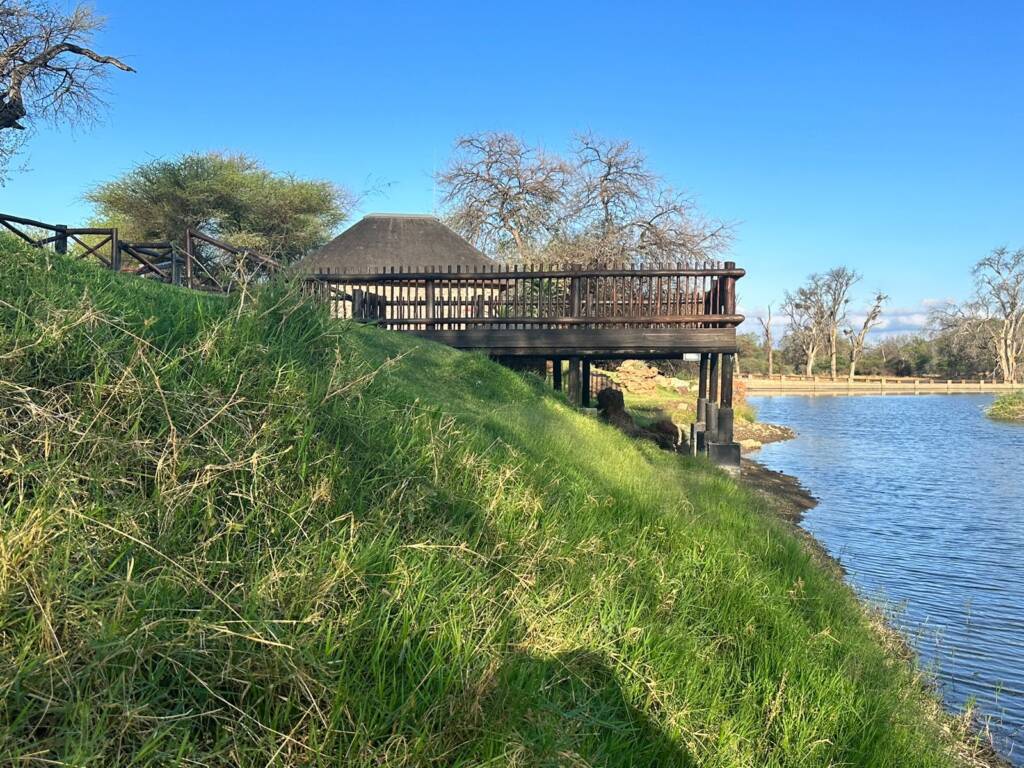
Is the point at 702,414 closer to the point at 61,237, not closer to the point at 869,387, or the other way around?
the point at 61,237

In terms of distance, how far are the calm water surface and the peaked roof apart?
1312 cm

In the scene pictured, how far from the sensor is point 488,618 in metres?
2.80

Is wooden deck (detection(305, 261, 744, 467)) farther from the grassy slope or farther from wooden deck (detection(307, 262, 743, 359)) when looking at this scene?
the grassy slope

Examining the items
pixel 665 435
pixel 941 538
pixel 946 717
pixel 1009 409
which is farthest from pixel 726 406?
pixel 1009 409

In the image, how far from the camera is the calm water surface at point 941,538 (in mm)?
6453

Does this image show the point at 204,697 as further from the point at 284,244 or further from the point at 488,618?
the point at 284,244

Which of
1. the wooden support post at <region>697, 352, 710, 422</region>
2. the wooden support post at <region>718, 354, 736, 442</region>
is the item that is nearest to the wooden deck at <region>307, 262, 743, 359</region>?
the wooden support post at <region>718, 354, 736, 442</region>

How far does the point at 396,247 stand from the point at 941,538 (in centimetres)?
2047

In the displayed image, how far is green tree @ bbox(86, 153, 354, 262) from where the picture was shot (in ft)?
129

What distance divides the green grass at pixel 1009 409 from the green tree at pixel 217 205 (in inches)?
1505

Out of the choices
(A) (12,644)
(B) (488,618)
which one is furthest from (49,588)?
(B) (488,618)

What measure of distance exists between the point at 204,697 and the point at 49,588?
0.55 meters

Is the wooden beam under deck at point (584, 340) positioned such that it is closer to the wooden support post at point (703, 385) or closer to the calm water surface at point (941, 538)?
the wooden support post at point (703, 385)

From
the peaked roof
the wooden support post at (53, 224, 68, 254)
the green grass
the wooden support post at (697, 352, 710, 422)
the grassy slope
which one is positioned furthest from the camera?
the green grass
